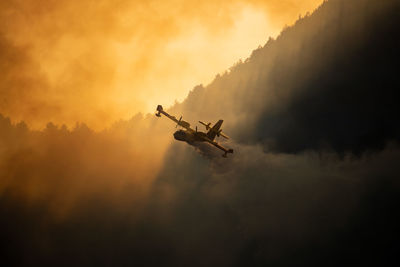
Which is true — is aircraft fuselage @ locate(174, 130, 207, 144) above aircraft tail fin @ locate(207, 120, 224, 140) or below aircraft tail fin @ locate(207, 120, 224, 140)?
below

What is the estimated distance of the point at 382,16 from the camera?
553 ft

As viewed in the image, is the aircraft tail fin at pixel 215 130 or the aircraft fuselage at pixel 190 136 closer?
the aircraft tail fin at pixel 215 130

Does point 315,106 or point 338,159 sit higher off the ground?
point 315,106

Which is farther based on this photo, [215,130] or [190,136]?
[190,136]

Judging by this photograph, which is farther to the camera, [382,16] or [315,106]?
[315,106]

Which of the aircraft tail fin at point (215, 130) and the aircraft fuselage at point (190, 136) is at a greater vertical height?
the aircraft tail fin at point (215, 130)

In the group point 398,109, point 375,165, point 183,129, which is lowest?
point 183,129

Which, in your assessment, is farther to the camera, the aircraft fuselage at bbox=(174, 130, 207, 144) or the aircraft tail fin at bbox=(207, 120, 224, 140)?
the aircraft fuselage at bbox=(174, 130, 207, 144)

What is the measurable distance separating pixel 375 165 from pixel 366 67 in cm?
6352

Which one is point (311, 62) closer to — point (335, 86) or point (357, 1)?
point (335, 86)

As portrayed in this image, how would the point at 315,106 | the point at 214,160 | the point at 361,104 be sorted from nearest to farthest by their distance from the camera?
the point at 214,160
the point at 361,104
the point at 315,106

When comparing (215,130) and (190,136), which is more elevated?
(215,130)

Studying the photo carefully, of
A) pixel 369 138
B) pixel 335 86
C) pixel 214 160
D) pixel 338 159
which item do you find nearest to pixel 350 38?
pixel 335 86

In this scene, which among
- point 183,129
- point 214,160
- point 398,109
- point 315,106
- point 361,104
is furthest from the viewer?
point 315,106
